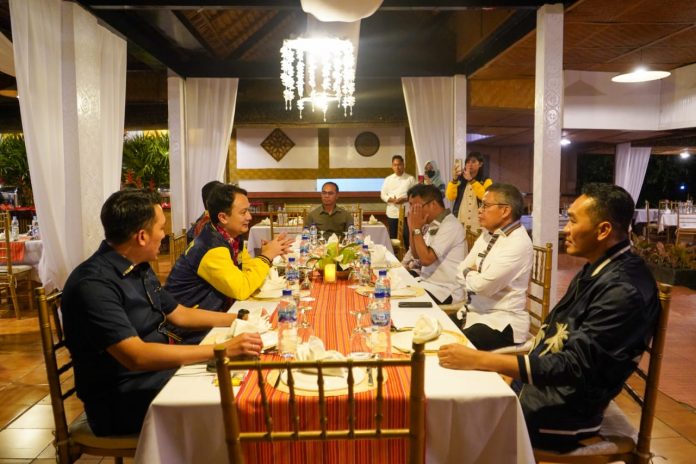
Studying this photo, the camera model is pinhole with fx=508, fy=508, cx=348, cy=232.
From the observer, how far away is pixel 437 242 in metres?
3.51

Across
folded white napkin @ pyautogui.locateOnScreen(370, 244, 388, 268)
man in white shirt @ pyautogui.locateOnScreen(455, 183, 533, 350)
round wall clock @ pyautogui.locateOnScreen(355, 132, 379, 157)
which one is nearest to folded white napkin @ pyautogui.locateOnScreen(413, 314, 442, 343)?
man in white shirt @ pyautogui.locateOnScreen(455, 183, 533, 350)

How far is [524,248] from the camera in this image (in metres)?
2.54

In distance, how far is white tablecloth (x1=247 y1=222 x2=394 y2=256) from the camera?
6.71m

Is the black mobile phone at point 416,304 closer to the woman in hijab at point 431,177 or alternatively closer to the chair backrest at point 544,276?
the chair backrest at point 544,276

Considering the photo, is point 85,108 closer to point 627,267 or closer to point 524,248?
point 524,248

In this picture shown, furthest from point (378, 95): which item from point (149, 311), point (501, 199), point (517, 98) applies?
point (149, 311)

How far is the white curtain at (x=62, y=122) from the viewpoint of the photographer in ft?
12.2

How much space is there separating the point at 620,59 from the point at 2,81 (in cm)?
831

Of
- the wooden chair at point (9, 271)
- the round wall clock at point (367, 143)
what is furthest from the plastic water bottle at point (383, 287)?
the round wall clock at point (367, 143)

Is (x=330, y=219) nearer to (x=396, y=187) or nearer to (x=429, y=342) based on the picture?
(x=396, y=187)

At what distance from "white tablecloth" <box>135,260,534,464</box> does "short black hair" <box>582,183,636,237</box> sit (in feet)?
2.16

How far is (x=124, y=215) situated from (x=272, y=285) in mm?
1161

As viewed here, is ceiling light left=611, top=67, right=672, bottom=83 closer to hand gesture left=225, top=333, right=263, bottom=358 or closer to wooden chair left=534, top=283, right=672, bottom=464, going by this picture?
wooden chair left=534, top=283, right=672, bottom=464

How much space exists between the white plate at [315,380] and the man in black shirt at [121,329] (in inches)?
7.1
